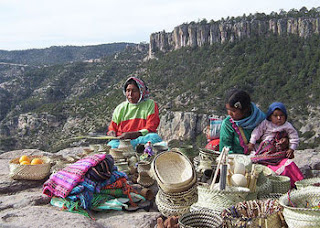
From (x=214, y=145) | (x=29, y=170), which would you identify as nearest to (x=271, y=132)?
(x=214, y=145)

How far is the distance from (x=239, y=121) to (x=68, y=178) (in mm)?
2171

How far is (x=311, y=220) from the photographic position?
1.97 metres

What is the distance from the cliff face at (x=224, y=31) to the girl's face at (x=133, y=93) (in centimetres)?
5207

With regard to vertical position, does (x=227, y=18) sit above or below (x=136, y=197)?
above

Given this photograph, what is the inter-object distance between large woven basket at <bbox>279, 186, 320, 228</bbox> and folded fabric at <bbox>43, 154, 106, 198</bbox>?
1.95m

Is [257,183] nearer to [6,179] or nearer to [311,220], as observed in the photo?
[311,220]

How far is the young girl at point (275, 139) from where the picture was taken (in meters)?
3.81

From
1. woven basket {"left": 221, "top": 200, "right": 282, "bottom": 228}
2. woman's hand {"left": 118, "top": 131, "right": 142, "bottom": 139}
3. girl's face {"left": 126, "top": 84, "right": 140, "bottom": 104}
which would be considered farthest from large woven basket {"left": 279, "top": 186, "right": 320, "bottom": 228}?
girl's face {"left": 126, "top": 84, "right": 140, "bottom": 104}

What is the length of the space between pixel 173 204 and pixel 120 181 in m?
0.89

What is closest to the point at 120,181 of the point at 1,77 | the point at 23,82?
the point at 23,82

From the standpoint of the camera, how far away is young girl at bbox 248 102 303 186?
3809 millimetres

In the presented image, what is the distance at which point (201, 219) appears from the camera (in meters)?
2.27

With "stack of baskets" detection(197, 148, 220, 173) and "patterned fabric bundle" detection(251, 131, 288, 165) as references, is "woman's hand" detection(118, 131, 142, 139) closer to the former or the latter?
"stack of baskets" detection(197, 148, 220, 173)

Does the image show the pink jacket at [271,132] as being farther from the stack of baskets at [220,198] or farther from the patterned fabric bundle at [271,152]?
the stack of baskets at [220,198]
